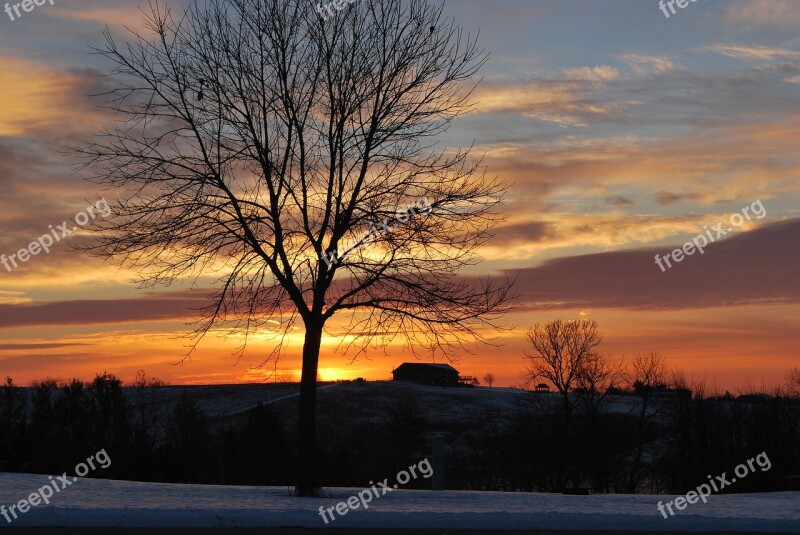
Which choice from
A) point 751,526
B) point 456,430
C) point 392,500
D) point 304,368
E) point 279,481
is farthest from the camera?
point 456,430

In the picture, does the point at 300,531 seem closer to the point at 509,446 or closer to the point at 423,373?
the point at 509,446

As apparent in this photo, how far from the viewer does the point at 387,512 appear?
14.3 m

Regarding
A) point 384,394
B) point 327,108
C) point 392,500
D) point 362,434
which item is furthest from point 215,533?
point 384,394

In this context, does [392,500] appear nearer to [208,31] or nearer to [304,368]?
[304,368]

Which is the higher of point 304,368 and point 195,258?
point 195,258

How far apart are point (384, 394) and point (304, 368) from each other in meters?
Result: 112

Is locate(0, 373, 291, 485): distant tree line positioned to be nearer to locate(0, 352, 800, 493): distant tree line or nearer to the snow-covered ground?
locate(0, 352, 800, 493): distant tree line

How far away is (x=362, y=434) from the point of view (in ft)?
311

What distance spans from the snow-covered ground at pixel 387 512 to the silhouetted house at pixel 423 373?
5632 inches

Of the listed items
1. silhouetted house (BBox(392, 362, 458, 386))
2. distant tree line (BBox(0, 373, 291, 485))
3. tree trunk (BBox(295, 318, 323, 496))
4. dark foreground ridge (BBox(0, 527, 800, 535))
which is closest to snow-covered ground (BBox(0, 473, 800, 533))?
dark foreground ridge (BBox(0, 527, 800, 535))

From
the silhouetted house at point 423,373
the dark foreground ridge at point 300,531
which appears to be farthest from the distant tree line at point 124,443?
the silhouetted house at point 423,373

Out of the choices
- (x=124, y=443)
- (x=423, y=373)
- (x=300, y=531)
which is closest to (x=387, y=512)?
(x=300, y=531)

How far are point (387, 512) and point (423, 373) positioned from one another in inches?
6008

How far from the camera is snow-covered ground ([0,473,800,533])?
13375 mm
